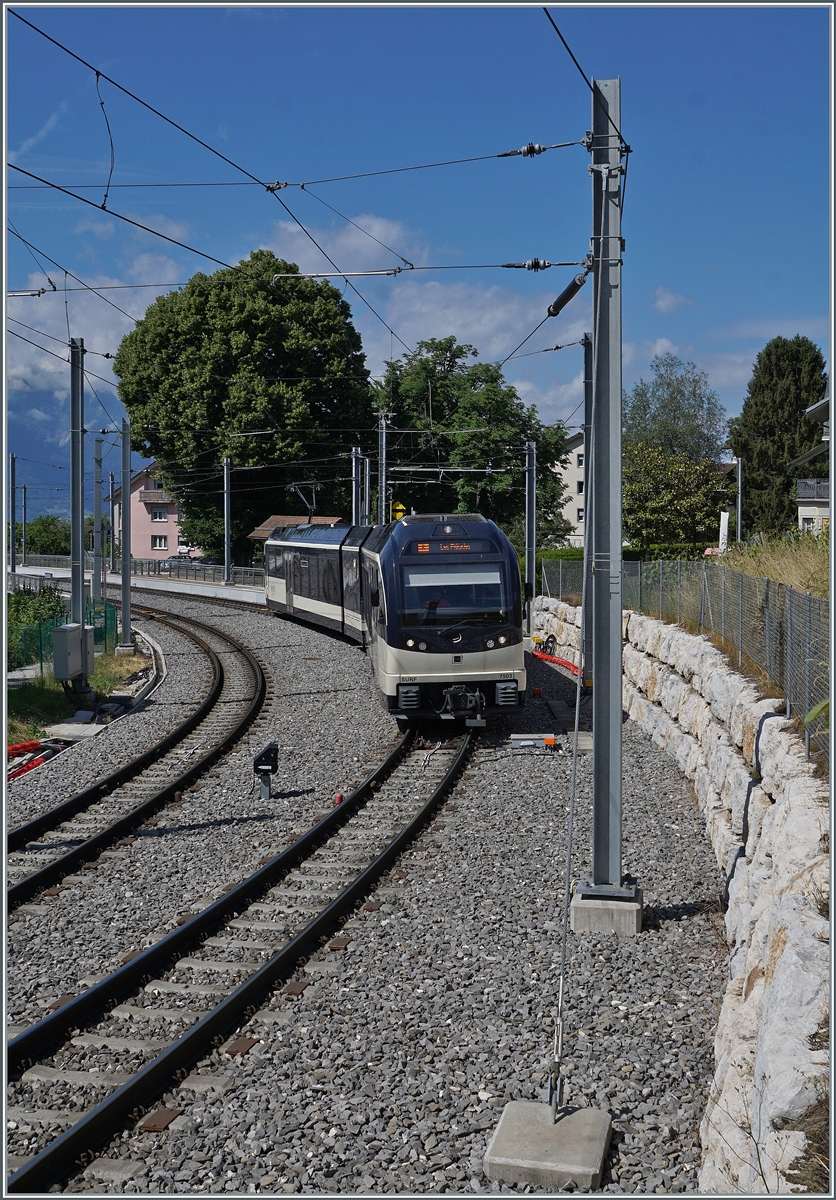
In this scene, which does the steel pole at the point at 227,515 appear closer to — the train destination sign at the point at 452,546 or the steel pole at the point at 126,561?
the steel pole at the point at 126,561

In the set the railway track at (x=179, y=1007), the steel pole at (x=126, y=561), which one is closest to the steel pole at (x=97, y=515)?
the steel pole at (x=126, y=561)

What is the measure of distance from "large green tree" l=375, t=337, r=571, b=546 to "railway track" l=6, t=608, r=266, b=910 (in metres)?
27.8

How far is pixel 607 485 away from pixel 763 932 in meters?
3.98

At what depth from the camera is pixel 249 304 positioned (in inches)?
1885

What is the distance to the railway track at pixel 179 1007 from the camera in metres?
5.54

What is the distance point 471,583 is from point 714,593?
333cm

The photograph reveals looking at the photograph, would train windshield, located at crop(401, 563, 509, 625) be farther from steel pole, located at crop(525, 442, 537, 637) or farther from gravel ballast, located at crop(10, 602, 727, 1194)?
steel pole, located at crop(525, 442, 537, 637)

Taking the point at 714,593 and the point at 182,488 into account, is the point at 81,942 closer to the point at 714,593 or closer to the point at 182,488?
the point at 714,593

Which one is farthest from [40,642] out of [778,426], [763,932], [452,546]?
[778,426]

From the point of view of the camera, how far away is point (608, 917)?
26.3 ft

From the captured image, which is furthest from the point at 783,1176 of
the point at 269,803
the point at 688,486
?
the point at 688,486

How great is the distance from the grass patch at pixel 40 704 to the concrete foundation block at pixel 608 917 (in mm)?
10676

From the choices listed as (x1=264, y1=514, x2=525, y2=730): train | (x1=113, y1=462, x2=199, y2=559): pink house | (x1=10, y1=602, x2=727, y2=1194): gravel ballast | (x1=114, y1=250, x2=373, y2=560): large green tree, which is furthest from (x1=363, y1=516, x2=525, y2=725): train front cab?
(x1=113, y1=462, x2=199, y2=559): pink house

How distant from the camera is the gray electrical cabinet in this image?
713 inches
